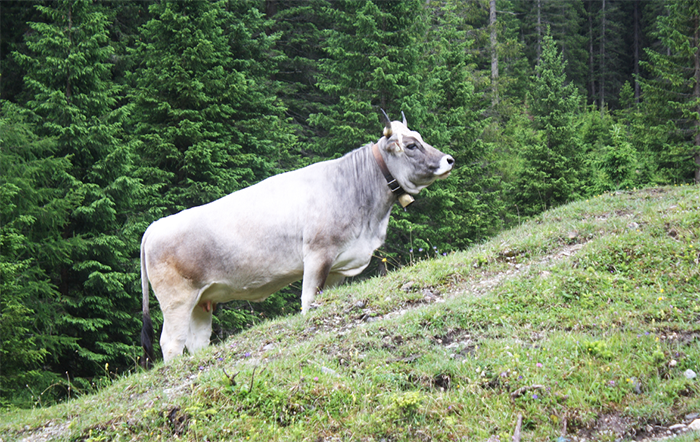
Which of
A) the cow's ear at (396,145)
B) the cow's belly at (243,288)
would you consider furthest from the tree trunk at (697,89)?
the cow's belly at (243,288)

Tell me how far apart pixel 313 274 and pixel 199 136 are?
10.1 m

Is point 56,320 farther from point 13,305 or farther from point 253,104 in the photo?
point 253,104

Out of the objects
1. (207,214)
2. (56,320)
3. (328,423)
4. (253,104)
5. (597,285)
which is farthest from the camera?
(253,104)

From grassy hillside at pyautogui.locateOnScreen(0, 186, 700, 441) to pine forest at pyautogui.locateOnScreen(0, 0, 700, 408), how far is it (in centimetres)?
423

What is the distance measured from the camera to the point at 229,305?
54.4 ft

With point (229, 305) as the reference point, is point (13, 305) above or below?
above

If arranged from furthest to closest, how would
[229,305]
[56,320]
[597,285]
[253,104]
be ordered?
1. [253,104]
2. [229,305]
3. [56,320]
4. [597,285]

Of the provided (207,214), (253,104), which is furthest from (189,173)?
(207,214)

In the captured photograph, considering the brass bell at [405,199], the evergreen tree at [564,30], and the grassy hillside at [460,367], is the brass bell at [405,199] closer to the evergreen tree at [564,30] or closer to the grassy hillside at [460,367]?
the grassy hillside at [460,367]

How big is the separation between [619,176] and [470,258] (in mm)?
14735

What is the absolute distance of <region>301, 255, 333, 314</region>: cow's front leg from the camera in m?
7.99

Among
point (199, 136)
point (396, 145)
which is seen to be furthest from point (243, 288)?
point (199, 136)

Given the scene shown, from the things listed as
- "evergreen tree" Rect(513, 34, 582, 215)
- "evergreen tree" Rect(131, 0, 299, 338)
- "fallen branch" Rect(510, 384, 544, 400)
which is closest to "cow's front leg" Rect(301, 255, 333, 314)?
"fallen branch" Rect(510, 384, 544, 400)

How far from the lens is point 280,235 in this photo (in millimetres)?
8180
